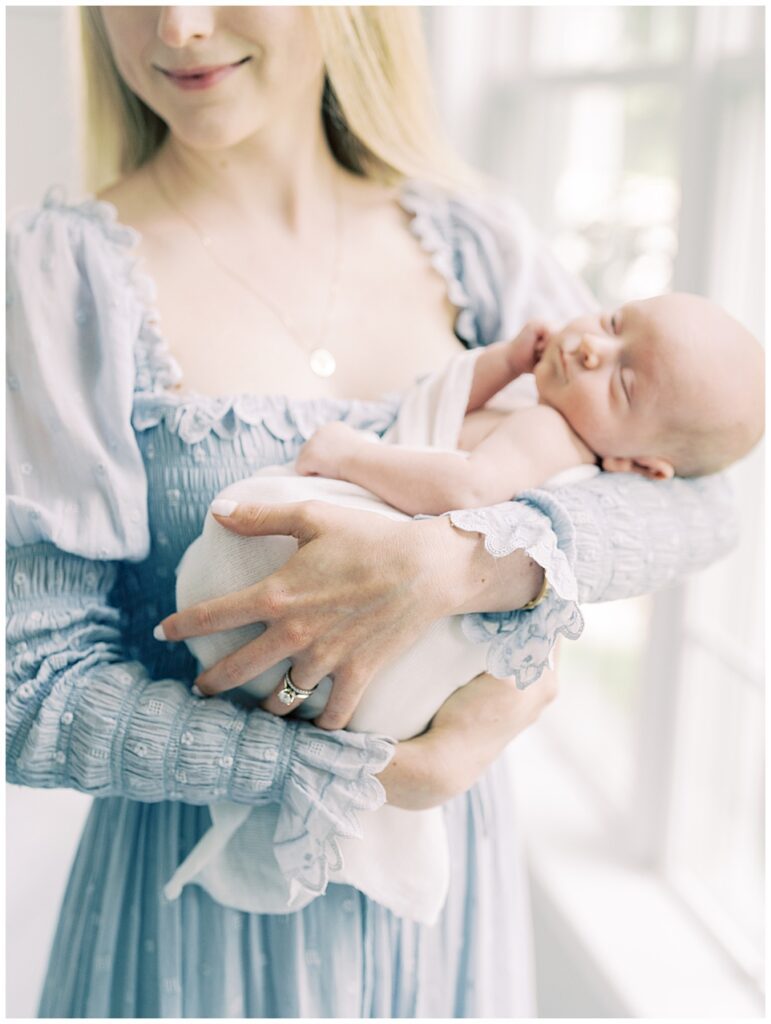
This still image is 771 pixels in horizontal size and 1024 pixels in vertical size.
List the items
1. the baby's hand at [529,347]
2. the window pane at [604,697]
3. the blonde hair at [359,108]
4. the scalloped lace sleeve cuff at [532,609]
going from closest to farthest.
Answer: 1. the scalloped lace sleeve cuff at [532,609]
2. the baby's hand at [529,347]
3. the blonde hair at [359,108]
4. the window pane at [604,697]

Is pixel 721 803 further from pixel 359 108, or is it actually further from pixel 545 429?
pixel 359 108

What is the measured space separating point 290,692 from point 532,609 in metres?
0.24

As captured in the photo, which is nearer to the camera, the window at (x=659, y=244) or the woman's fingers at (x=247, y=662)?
the woman's fingers at (x=247, y=662)

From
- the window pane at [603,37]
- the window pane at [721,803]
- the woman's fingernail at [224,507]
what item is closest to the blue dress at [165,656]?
the woman's fingernail at [224,507]

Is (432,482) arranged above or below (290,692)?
above

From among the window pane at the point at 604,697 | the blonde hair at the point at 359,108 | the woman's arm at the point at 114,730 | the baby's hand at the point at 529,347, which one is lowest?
the window pane at the point at 604,697

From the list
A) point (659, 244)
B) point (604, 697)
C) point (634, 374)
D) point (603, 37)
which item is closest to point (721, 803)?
point (604, 697)

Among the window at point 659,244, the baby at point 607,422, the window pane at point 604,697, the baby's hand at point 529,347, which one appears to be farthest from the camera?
the window pane at point 604,697

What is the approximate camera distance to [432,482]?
0.99 meters

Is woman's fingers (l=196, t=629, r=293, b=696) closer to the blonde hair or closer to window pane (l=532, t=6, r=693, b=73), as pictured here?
the blonde hair

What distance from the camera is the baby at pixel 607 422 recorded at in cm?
100

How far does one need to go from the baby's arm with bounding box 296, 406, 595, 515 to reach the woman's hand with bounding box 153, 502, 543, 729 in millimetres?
69

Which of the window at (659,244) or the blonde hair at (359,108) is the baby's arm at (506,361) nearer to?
the blonde hair at (359,108)

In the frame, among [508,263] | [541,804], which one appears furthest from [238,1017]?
[541,804]
